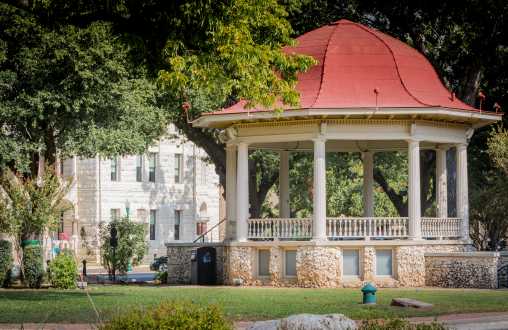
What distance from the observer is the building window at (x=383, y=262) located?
36.3 metres

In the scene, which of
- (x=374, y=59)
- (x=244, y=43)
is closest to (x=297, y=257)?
(x=374, y=59)

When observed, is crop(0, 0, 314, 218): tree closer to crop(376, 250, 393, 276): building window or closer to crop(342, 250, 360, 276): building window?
crop(342, 250, 360, 276): building window

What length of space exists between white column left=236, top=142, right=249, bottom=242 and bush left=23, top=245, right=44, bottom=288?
260 inches

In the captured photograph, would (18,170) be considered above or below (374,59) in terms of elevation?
below

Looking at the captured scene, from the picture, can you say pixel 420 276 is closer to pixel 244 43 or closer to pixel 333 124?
pixel 333 124

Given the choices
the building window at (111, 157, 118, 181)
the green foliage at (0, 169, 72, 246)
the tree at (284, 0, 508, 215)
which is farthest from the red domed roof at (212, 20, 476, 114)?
the building window at (111, 157, 118, 181)

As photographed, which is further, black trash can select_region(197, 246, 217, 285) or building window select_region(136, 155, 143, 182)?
building window select_region(136, 155, 143, 182)

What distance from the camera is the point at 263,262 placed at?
37.5m

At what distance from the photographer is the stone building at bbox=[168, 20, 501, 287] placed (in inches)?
1409

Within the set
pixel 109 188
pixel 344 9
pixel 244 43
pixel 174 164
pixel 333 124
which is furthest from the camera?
pixel 174 164

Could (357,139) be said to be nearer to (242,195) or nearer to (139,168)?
(242,195)

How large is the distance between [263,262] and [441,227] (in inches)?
238

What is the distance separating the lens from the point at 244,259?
3731 centimetres

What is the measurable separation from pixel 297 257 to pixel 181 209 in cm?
5038
